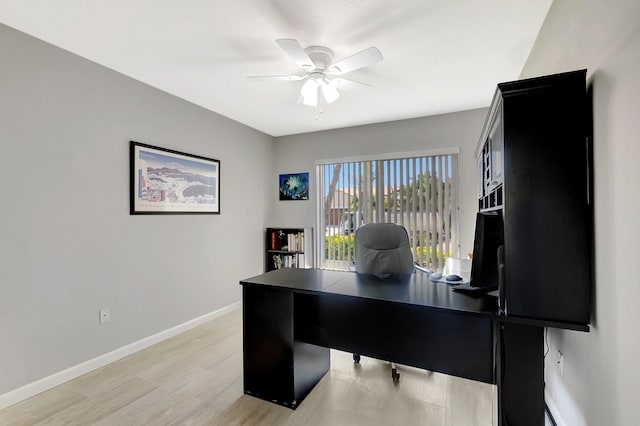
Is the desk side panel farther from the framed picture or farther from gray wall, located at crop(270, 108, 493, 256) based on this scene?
gray wall, located at crop(270, 108, 493, 256)

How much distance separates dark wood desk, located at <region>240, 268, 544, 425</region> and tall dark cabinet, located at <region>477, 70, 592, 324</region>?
24 cm

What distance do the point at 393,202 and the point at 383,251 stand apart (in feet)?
4.87

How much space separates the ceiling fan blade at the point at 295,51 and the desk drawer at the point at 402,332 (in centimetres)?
158

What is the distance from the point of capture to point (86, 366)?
230 cm

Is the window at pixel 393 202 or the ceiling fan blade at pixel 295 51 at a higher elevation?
the ceiling fan blade at pixel 295 51

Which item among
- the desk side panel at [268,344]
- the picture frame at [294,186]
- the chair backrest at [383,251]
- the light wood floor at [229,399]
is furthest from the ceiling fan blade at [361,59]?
the picture frame at [294,186]

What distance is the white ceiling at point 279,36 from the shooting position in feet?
5.65

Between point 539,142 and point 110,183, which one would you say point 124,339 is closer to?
point 110,183

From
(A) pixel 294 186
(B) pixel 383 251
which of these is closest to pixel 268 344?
(B) pixel 383 251

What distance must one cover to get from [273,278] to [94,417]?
1.37 m

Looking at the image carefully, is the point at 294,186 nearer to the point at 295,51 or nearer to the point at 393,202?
the point at 393,202

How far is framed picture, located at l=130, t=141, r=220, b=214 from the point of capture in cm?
271

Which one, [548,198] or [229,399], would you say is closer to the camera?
[548,198]

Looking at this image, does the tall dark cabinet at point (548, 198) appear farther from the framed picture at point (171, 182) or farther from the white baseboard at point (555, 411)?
the framed picture at point (171, 182)
